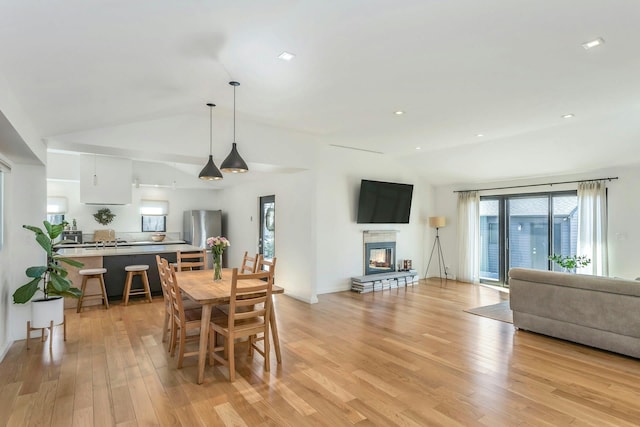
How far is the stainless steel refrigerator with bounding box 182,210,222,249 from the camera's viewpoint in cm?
917

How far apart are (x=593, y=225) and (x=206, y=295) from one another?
21.7 ft

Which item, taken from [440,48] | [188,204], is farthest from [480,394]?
[188,204]

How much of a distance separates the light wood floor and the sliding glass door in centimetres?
312

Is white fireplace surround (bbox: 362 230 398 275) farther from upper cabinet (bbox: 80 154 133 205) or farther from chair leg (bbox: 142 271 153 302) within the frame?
upper cabinet (bbox: 80 154 133 205)

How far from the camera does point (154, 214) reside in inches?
382

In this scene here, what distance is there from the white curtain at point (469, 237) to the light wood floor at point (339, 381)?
340 centimetres

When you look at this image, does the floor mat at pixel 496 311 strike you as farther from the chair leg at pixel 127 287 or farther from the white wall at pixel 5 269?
the white wall at pixel 5 269

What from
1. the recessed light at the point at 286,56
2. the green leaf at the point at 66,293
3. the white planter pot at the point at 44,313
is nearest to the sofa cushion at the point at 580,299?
the recessed light at the point at 286,56

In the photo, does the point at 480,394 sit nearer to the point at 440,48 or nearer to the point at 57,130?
the point at 440,48

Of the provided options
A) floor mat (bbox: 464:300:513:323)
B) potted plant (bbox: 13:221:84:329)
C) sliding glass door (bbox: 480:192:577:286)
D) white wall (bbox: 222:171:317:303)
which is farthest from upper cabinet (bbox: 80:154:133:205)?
sliding glass door (bbox: 480:192:577:286)

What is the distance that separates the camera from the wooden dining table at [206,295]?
3045 millimetres

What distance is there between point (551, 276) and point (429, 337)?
1.69 m

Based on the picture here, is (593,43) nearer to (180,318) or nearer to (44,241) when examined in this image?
(180,318)

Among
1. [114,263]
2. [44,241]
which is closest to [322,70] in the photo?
[44,241]
